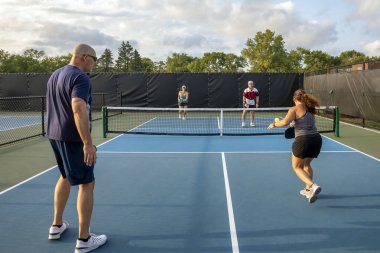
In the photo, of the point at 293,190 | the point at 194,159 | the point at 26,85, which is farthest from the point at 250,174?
the point at 26,85

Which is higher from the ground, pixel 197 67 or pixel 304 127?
pixel 197 67

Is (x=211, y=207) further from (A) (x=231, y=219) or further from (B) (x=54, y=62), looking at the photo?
(B) (x=54, y=62)

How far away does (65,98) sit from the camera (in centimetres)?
344

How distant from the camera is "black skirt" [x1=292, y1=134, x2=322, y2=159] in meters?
5.17

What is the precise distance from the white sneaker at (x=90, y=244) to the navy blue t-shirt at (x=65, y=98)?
968 millimetres

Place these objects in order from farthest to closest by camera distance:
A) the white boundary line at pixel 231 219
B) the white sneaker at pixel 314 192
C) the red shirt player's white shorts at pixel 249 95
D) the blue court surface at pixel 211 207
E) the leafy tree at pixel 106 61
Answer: the leafy tree at pixel 106 61
the red shirt player's white shorts at pixel 249 95
the white sneaker at pixel 314 192
the blue court surface at pixel 211 207
the white boundary line at pixel 231 219

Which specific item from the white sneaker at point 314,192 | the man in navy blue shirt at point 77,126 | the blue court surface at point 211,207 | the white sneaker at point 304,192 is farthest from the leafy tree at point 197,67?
the man in navy blue shirt at point 77,126

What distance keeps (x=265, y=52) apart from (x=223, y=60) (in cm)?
5185

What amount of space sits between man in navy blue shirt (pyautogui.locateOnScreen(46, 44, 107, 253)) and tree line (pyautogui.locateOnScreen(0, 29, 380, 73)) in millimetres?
26189

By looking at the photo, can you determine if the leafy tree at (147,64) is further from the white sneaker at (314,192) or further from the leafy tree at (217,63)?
the white sneaker at (314,192)

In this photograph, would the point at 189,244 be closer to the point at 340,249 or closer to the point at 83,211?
the point at 83,211

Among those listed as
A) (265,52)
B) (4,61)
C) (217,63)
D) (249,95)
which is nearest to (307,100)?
(249,95)

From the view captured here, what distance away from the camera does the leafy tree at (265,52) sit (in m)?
54.4

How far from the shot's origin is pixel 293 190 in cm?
570
